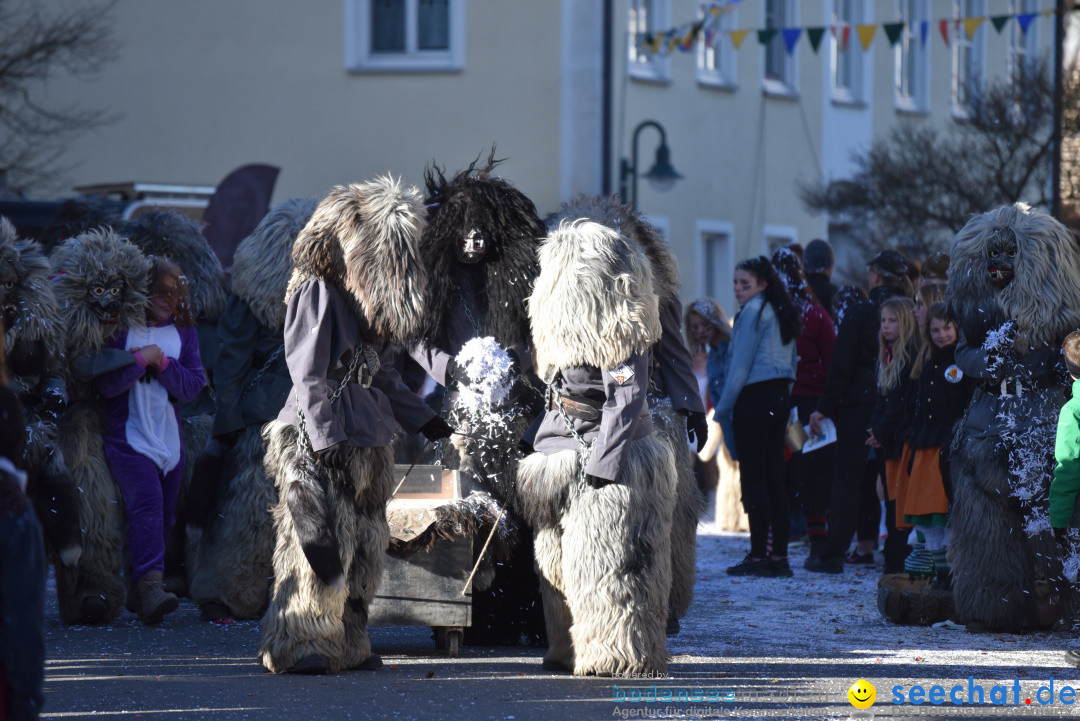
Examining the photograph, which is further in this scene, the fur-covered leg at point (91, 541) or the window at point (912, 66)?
the window at point (912, 66)

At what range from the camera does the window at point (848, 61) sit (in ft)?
81.9

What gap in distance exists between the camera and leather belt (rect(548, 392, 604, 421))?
21.5 ft

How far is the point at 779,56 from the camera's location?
24.1 m

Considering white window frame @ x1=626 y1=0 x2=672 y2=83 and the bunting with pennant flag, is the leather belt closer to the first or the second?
the bunting with pennant flag

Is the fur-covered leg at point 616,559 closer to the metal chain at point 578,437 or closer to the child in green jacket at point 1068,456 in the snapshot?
the metal chain at point 578,437

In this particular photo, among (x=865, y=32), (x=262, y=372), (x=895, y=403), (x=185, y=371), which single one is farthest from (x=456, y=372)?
(x=865, y=32)

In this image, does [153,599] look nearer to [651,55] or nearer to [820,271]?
[820,271]

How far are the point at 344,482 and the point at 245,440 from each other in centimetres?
172

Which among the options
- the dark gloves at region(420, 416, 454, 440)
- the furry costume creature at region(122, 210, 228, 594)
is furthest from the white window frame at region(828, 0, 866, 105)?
the dark gloves at region(420, 416, 454, 440)

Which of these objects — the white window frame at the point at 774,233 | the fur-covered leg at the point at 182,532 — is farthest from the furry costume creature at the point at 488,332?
the white window frame at the point at 774,233

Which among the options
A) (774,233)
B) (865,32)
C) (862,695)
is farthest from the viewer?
(774,233)

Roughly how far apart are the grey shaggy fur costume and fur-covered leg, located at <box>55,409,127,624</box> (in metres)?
1.59

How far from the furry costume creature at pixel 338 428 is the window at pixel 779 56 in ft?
58.3

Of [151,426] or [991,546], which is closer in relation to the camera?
[991,546]
